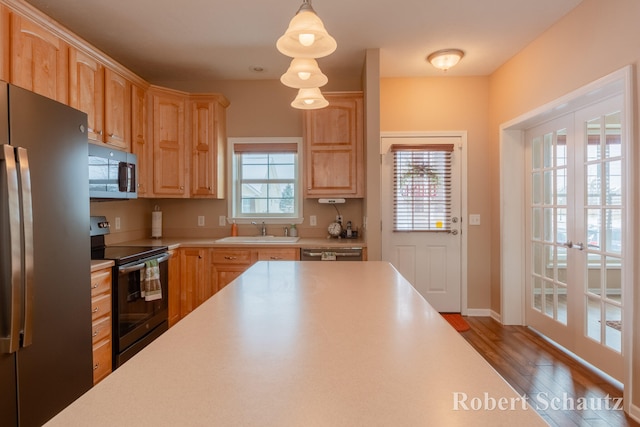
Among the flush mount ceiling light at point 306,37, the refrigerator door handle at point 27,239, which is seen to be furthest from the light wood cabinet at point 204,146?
the flush mount ceiling light at point 306,37

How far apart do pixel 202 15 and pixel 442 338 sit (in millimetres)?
2797

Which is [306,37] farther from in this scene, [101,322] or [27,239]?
[101,322]

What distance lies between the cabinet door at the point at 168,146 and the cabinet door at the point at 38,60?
1107 mm

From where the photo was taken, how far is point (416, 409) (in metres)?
0.61

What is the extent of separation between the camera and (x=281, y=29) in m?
2.88

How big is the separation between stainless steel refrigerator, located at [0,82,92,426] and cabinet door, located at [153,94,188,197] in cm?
148

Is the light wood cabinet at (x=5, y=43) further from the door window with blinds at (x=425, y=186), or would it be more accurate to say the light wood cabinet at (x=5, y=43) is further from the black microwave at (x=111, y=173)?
the door window with blinds at (x=425, y=186)

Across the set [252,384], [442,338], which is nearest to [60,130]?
[252,384]

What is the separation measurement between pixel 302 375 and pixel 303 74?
1.48 meters

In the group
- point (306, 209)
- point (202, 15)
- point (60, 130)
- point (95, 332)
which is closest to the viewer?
point (60, 130)

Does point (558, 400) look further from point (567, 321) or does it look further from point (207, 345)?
point (207, 345)

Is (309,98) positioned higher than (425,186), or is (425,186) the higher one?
(309,98)

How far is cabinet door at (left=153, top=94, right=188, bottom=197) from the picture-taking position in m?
3.47

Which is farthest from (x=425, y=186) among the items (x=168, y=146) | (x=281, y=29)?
(x=168, y=146)
